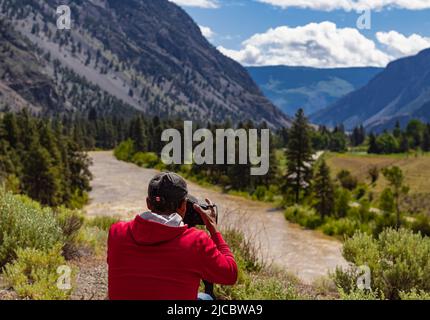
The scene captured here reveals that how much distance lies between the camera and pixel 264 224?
130 feet

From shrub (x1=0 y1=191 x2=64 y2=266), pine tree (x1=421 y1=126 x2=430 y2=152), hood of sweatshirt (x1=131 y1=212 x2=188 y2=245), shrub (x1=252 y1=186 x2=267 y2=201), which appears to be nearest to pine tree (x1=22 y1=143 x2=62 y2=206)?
shrub (x1=0 y1=191 x2=64 y2=266)

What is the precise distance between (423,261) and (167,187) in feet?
23.9

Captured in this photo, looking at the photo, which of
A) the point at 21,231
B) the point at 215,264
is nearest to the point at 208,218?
the point at 215,264

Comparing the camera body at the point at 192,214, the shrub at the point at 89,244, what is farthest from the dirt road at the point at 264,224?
the camera body at the point at 192,214

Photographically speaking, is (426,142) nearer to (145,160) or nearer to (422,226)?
(145,160)

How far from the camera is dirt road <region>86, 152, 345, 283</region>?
2547 centimetres

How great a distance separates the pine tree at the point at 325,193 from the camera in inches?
1618

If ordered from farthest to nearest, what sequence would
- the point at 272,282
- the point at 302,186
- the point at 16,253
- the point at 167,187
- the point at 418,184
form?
the point at 418,184
the point at 302,186
the point at 16,253
the point at 272,282
the point at 167,187

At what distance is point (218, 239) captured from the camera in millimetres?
4664

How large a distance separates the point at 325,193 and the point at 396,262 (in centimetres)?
3205

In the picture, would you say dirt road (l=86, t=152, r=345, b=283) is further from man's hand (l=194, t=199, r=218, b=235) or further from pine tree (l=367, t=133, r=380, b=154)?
pine tree (l=367, t=133, r=380, b=154)

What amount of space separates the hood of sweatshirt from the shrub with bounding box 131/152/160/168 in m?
81.3
